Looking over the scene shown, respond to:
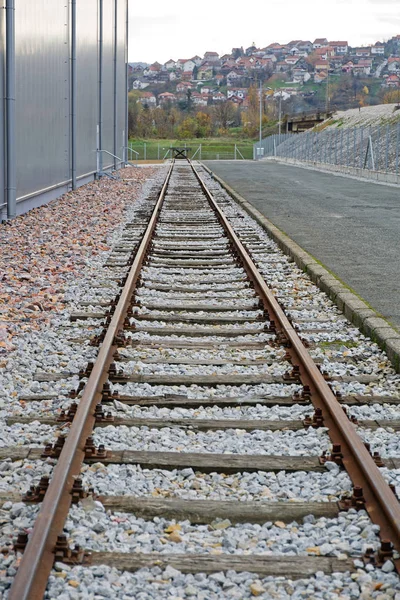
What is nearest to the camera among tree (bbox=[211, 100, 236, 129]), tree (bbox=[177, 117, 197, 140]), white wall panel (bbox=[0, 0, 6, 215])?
white wall panel (bbox=[0, 0, 6, 215])

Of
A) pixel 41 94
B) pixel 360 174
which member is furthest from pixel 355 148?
pixel 41 94

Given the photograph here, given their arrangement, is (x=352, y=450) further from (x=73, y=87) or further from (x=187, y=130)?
(x=187, y=130)

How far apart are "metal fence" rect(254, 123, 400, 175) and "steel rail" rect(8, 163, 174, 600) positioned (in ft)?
93.6

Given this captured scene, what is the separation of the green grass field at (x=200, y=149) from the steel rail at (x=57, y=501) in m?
80.7

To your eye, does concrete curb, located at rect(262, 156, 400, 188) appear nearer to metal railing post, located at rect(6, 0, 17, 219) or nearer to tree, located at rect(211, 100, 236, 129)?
metal railing post, located at rect(6, 0, 17, 219)

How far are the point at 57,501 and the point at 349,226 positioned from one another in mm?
13275

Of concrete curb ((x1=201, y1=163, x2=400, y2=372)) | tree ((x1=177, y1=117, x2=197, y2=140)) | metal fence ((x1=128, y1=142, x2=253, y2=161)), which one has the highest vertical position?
tree ((x1=177, y1=117, x2=197, y2=140))

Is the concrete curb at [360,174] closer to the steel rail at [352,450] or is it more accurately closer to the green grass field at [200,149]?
the steel rail at [352,450]

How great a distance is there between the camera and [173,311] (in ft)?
28.3

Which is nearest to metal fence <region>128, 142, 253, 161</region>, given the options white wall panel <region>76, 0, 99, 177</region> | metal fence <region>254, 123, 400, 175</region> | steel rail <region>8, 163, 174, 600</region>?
metal fence <region>254, 123, 400, 175</region>

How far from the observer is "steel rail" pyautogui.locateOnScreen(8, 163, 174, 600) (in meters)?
3.24

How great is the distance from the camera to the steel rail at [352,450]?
3835 mm

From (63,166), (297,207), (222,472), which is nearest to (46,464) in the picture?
(222,472)

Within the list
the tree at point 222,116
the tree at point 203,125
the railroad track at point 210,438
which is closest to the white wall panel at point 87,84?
the railroad track at point 210,438
